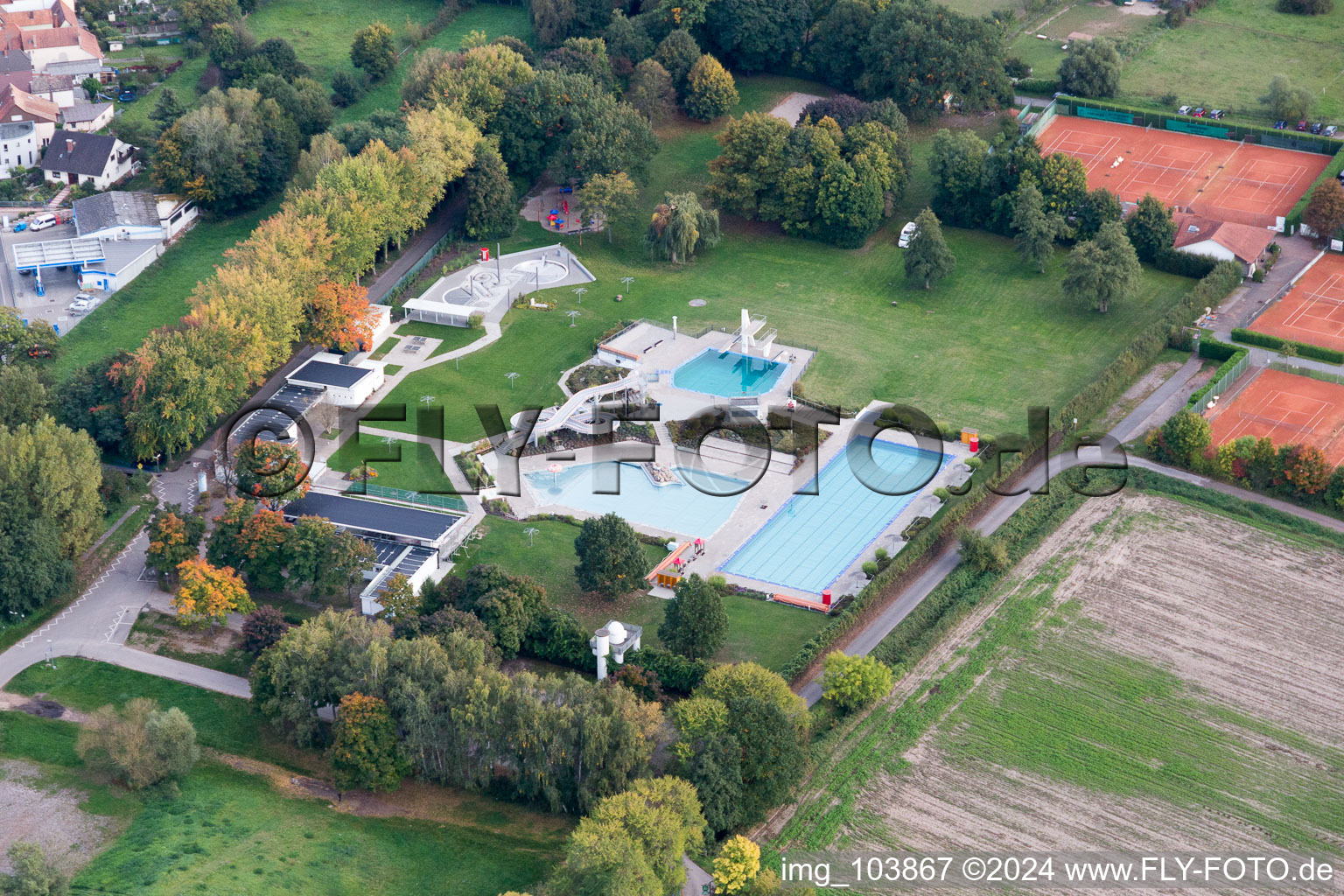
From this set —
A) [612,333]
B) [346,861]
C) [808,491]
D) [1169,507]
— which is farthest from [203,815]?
[1169,507]

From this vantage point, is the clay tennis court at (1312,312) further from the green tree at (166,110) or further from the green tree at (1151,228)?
the green tree at (166,110)

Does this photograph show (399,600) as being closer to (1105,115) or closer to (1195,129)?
(1105,115)

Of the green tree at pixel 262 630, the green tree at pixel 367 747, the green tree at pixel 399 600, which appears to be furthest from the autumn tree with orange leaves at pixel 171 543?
the green tree at pixel 367 747

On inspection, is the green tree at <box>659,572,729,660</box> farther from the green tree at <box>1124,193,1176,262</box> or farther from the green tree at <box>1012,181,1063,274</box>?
the green tree at <box>1124,193,1176,262</box>

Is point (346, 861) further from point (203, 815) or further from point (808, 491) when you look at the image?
point (808, 491)

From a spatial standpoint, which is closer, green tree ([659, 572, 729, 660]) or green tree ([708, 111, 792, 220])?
green tree ([659, 572, 729, 660])

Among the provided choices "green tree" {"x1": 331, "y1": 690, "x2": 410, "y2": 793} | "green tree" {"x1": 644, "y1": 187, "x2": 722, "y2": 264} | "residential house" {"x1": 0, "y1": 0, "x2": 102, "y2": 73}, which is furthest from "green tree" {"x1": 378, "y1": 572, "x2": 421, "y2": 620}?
"residential house" {"x1": 0, "y1": 0, "x2": 102, "y2": 73}

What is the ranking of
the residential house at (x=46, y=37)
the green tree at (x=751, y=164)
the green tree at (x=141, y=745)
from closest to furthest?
the green tree at (x=141, y=745)
the green tree at (x=751, y=164)
the residential house at (x=46, y=37)
